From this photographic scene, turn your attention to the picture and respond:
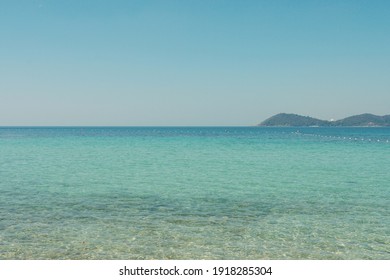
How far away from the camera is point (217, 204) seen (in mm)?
14789

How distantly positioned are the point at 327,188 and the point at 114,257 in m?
13.0

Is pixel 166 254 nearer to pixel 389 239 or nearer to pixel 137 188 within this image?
pixel 389 239

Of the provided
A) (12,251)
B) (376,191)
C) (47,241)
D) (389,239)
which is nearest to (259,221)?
(389,239)

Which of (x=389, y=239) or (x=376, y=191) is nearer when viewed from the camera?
(x=389, y=239)

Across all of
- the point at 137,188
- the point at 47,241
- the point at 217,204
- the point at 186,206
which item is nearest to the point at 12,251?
the point at 47,241

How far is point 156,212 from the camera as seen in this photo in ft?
43.9

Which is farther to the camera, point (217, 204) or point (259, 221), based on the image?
point (217, 204)

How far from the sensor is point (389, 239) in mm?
10453
